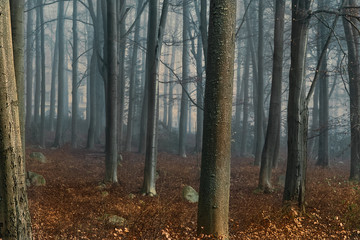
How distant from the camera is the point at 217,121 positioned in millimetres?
5020

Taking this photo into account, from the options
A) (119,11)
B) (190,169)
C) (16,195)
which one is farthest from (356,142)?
(16,195)

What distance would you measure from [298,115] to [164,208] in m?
3.63

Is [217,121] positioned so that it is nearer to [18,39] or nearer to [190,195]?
[18,39]

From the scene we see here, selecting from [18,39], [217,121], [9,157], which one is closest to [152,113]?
[18,39]

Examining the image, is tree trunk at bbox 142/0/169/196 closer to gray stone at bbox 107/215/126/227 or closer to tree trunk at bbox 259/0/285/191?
gray stone at bbox 107/215/126/227

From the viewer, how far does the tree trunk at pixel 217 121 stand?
502 centimetres

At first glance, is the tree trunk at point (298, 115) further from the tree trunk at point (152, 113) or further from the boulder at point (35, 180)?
the boulder at point (35, 180)

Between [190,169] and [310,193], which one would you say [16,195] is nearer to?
[310,193]

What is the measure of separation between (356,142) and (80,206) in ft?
34.3

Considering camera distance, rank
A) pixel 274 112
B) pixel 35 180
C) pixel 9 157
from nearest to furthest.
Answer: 1. pixel 9 157
2. pixel 35 180
3. pixel 274 112

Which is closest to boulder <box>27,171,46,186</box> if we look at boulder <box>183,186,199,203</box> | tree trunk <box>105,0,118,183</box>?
tree trunk <box>105,0,118,183</box>

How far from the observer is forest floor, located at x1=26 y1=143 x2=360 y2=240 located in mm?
5656

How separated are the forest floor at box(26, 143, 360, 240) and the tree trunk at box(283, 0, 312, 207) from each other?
654 millimetres

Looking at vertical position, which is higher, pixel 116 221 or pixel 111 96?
pixel 111 96
